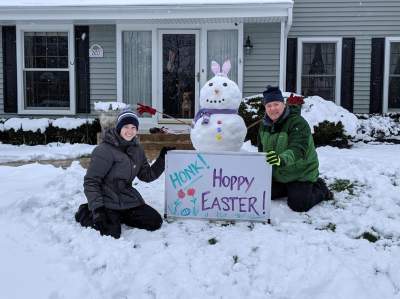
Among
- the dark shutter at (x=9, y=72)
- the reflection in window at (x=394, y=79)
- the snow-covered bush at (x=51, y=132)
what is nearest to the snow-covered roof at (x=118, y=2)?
the dark shutter at (x=9, y=72)

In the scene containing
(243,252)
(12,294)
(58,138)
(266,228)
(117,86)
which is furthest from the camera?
(117,86)

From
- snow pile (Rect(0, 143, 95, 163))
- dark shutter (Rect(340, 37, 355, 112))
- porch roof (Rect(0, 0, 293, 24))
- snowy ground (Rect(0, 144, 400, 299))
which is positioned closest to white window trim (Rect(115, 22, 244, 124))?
porch roof (Rect(0, 0, 293, 24))

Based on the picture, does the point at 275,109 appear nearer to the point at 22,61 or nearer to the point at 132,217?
the point at 132,217

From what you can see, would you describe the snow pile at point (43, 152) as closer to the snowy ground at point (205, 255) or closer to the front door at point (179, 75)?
the front door at point (179, 75)

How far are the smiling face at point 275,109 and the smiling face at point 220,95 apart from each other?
541mm

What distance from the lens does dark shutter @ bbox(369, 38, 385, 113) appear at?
38.8 ft

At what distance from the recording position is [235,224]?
4531mm

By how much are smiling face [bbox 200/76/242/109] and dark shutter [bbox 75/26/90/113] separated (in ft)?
21.3

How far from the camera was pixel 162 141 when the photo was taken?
9578 mm

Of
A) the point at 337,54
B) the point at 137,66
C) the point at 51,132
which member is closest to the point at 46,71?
the point at 51,132

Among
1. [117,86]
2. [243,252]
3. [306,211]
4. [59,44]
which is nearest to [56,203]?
[243,252]

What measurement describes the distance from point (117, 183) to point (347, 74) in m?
8.77

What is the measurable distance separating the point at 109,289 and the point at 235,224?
4.98ft

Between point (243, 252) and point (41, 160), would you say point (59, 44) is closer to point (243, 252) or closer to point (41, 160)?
point (41, 160)
